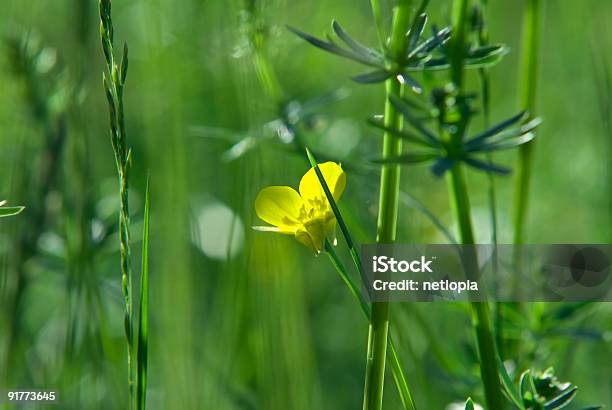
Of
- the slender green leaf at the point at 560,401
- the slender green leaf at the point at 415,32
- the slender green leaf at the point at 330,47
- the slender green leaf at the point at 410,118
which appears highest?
the slender green leaf at the point at 415,32

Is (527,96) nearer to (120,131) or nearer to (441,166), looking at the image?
(441,166)

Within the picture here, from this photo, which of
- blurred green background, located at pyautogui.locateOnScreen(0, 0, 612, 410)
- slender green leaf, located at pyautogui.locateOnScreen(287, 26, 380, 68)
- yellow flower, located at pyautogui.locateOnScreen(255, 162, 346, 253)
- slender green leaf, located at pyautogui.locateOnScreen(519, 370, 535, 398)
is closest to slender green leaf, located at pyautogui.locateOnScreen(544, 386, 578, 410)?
slender green leaf, located at pyautogui.locateOnScreen(519, 370, 535, 398)

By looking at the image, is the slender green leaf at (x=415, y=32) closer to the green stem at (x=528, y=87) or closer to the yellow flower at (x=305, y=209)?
the yellow flower at (x=305, y=209)

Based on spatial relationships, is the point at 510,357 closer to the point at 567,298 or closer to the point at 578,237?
the point at 567,298

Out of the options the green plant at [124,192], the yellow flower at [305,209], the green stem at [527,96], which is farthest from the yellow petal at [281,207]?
the green stem at [527,96]

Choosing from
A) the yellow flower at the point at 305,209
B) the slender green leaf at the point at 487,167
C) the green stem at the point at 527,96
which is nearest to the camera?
the slender green leaf at the point at 487,167

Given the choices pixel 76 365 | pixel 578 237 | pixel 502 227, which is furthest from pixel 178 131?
pixel 578 237
